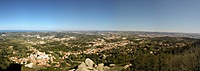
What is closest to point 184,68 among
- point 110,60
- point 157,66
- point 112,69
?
point 157,66

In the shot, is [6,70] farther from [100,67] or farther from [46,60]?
[100,67]

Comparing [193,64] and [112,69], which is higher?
[193,64]

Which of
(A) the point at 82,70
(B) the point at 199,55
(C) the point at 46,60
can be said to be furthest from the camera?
(C) the point at 46,60

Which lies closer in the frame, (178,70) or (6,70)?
(178,70)

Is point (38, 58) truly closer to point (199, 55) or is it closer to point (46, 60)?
point (46, 60)

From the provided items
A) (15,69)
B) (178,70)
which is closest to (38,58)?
(15,69)

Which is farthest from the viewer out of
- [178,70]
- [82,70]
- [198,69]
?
[82,70]

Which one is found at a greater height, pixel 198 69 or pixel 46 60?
pixel 198 69

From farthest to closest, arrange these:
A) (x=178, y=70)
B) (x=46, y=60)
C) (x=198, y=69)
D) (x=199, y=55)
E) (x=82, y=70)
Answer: (x=46, y=60) < (x=199, y=55) < (x=82, y=70) < (x=178, y=70) < (x=198, y=69)

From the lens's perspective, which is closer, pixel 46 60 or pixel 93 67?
pixel 93 67

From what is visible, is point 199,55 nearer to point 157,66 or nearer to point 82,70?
point 157,66
